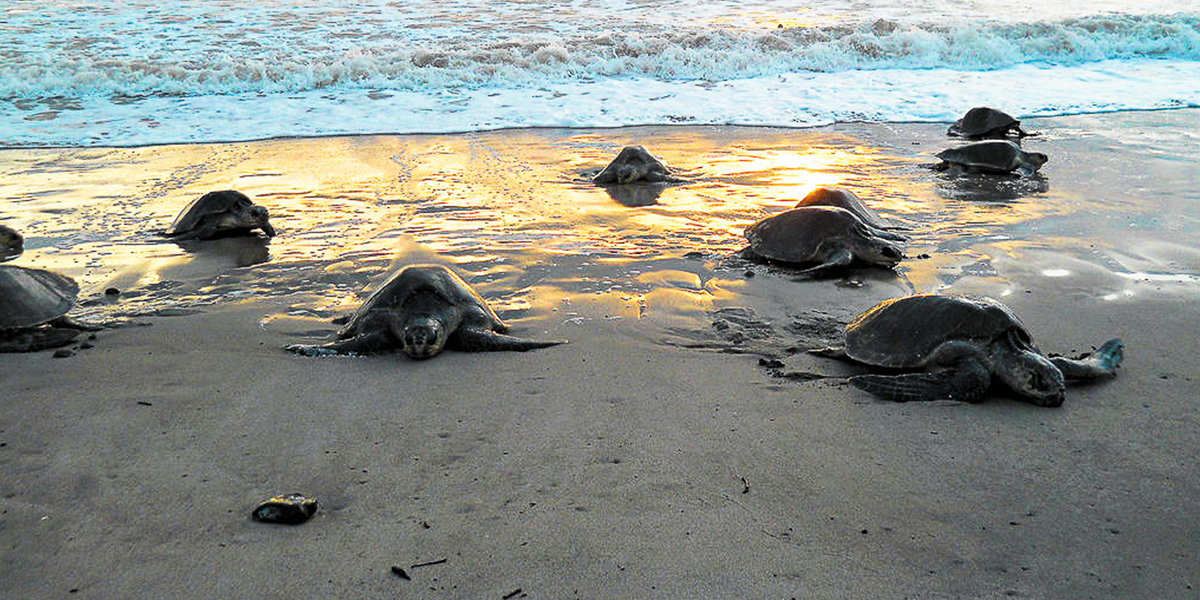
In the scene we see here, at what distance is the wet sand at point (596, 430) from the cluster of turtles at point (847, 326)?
111 millimetres

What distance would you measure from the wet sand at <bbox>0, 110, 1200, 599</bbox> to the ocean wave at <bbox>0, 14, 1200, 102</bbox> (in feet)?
24.7

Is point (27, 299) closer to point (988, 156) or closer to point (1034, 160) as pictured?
point (988, 156)

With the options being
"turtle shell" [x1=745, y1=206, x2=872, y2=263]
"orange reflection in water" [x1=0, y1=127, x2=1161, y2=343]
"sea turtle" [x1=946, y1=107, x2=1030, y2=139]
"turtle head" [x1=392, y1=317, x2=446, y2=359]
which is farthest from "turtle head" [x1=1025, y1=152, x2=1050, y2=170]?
"turtle head" [x1=392, y1=317, x2=446, y2=359]

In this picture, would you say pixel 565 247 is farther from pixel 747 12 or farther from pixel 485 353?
pixel 747 12

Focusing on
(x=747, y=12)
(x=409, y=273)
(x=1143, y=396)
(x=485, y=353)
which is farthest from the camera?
(x=747, y=12)

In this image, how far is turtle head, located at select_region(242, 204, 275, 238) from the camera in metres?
6.71

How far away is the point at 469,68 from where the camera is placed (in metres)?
14.7

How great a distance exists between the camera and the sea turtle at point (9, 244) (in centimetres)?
617

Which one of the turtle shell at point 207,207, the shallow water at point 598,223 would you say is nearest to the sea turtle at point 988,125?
the shallow water at point 598,223

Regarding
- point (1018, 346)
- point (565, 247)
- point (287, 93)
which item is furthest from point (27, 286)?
point (287, 93)

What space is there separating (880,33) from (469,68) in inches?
310

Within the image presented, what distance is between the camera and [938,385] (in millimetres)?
3930

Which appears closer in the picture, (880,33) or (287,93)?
(287,93)

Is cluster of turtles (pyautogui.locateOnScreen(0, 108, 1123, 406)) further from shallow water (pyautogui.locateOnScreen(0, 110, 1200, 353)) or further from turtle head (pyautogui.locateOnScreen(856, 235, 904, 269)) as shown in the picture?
shallow water (pyautogui.locateOnScreen(0, 110, 1200, 353))
